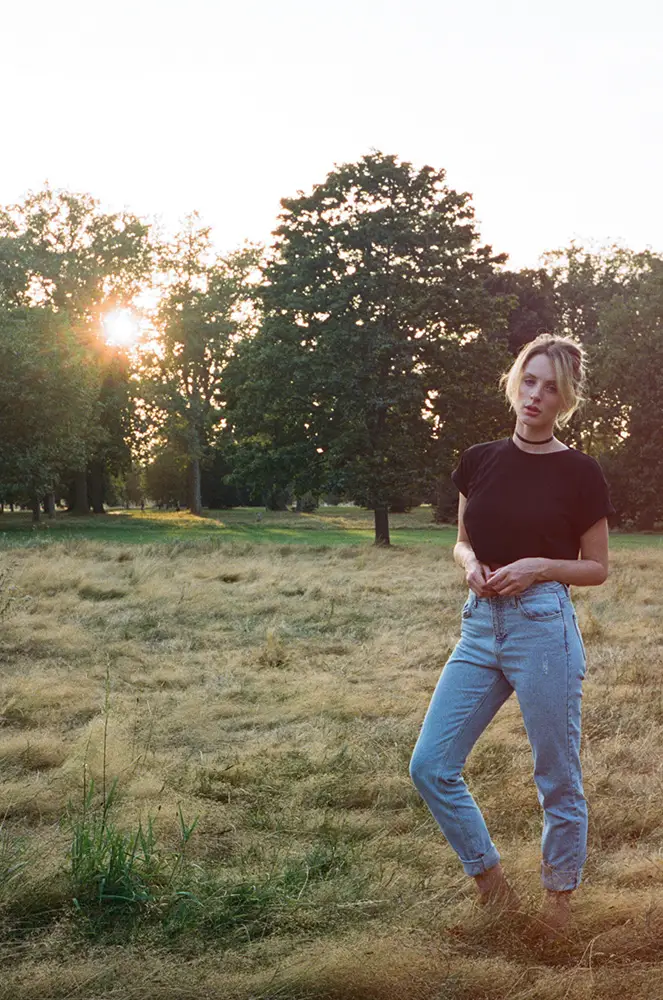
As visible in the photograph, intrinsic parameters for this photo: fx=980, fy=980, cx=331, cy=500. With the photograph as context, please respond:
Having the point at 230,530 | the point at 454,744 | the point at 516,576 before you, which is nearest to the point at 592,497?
the point at 516,576

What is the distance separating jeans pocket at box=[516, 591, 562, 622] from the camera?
10.4 ft

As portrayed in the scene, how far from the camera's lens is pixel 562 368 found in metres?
3.33

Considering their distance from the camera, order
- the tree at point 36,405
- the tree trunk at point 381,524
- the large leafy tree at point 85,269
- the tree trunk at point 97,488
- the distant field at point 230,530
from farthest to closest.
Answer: the tree trunk at point 97,488 → the large leafy tree at point 85,269 → the tree at point 36,405 → the distant field at point 230,530 → the tree trunk at point 381,524

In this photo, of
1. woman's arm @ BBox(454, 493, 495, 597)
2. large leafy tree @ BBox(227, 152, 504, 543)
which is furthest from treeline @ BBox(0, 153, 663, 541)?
woman's arm @ BBox(454, 493, 495, 597)

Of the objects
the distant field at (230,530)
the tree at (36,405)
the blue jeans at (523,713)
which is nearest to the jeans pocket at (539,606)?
the blue jeans at (523,713)

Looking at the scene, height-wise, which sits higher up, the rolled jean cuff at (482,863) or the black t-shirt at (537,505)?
the black t-shirt at (537,505)

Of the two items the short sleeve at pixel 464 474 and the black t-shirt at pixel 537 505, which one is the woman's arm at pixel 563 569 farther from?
the short sleeve at pixel 464 474

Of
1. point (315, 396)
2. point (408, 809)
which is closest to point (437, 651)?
point (408, 809)

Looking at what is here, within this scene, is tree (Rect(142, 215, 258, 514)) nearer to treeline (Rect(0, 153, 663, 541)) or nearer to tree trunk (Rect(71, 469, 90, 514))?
treeline (Rect(0, 153, 663, 541))

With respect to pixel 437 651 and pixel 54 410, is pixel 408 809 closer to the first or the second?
pixel 437 651

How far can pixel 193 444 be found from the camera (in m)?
49.0

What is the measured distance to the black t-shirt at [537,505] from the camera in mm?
3234

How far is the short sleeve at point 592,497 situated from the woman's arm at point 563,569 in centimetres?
4

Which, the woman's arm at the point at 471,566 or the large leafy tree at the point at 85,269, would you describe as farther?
the large leafy tree at the point at 85,269
